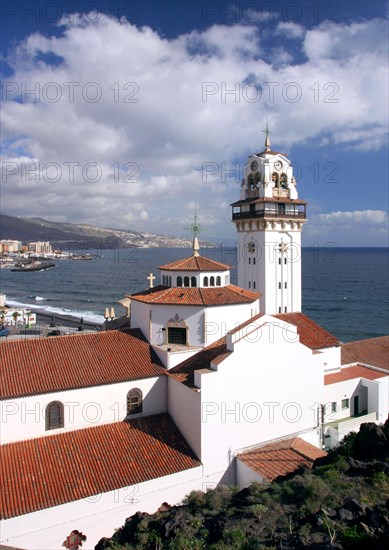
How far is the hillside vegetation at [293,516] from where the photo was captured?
9844 millimetres

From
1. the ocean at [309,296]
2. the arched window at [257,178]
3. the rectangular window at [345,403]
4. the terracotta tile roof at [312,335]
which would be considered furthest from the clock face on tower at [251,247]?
the ocean at [309,296]

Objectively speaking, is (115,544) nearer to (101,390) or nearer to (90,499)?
(90,499)

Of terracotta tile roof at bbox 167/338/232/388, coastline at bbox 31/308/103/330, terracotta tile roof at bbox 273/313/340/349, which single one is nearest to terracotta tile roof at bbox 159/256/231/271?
terracotta tile roof at bbox 167/338/232/388

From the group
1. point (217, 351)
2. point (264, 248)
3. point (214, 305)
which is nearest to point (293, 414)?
point (217, 351)

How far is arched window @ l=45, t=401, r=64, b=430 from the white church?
4cm

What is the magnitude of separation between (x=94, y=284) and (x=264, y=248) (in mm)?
94372

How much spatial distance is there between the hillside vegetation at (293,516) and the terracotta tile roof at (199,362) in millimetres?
5217

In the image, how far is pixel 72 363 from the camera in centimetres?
1922

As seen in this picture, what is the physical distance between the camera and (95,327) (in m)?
61.2

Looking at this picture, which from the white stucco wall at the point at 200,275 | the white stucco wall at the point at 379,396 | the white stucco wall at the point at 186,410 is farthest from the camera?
the white stucco wall at the point at 379,396

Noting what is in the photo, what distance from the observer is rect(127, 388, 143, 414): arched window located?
19703 mm

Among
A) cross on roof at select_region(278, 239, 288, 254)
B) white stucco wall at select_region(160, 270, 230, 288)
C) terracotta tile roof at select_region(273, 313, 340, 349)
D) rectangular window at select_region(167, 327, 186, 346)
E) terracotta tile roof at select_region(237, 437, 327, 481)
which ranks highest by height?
cross on roof at select_region(278, 239, 288, 254)

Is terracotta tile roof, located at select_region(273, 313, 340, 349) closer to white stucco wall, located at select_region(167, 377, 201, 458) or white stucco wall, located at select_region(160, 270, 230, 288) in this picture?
white stucco wall, located at select_region(160, 270, 230, 288)

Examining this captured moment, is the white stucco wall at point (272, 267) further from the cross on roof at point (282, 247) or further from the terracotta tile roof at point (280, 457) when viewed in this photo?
the terracotta tile roof at point (280, 457)
